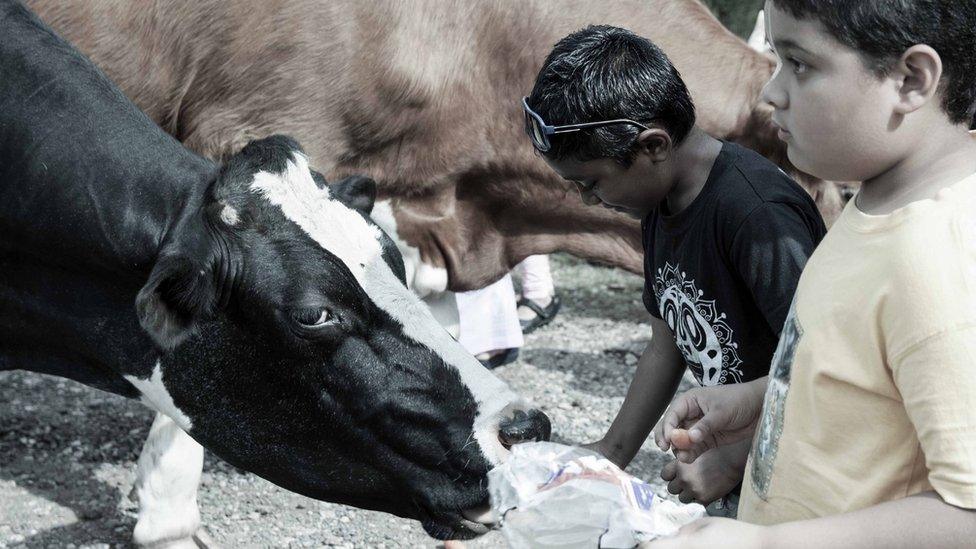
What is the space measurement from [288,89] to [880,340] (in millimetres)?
3215

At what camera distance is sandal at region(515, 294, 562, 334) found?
626cm

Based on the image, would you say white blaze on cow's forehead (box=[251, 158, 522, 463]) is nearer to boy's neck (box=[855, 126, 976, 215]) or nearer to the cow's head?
the cow's head

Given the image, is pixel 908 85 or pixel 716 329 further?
pixel 716 329

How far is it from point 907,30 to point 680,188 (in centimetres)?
98

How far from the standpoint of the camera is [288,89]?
167 inches

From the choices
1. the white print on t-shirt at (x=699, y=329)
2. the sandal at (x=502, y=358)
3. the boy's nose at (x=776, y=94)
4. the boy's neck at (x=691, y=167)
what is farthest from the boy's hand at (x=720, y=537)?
the sandal at (x=502, y=358)

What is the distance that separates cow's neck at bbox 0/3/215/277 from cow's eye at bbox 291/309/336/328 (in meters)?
0.38

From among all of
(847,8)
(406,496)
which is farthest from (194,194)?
(847,8)

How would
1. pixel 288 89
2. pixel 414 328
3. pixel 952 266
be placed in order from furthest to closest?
pixel 288 89 < pixel 414 328 < pixel 952 266

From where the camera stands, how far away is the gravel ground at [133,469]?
12.2ft

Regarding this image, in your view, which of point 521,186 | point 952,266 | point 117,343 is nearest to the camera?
point 952,266

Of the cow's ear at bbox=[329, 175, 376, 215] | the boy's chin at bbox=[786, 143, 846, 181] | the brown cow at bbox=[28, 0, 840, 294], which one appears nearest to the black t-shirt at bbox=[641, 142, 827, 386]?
the boy's chin at bbox=[786, 143, 846, 181]

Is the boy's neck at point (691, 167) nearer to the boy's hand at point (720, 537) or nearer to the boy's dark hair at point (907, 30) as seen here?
the boy's dark hair at point (907, 30)

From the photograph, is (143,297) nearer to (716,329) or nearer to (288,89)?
(716,329)
